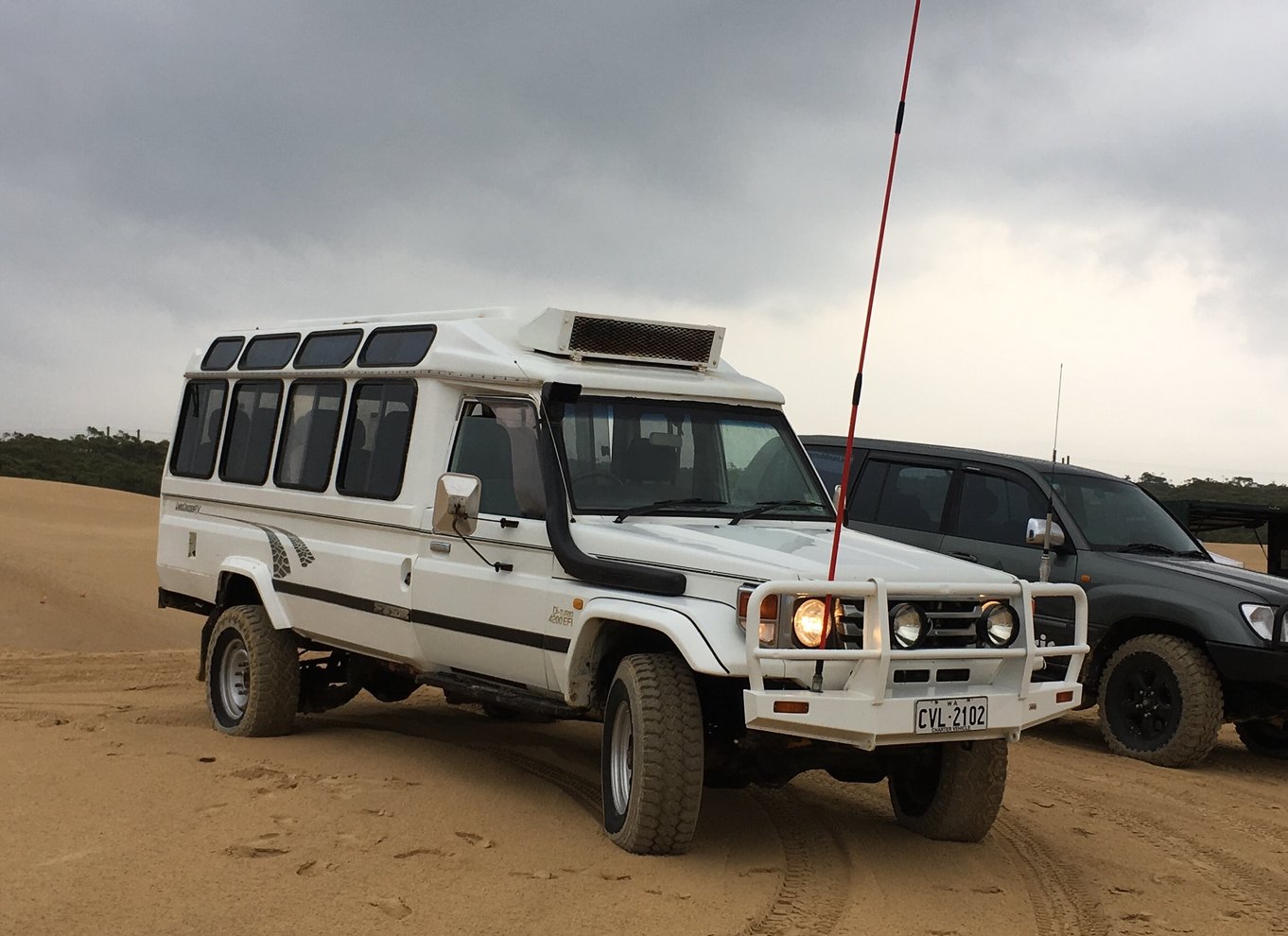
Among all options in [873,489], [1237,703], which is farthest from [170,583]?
[1237,703]

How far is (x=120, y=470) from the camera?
51.8 meters

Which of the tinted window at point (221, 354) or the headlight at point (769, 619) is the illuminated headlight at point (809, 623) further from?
the tinted window at point (221, 354)

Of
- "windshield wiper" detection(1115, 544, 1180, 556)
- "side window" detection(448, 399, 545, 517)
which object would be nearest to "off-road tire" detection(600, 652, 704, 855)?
"side window" detection(448, 399, 545, 517)

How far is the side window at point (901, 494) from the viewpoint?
11234 millimetres

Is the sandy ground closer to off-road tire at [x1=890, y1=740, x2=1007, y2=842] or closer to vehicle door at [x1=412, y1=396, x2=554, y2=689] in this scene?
off-road tire at [x1=890, y1=740, x2=1007, y2=842]

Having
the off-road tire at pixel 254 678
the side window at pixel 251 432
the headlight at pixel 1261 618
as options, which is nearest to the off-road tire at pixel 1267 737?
the headlight at pixel 1261 618

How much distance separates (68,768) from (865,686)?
4564 millimetres

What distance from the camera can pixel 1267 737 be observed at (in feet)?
35.2

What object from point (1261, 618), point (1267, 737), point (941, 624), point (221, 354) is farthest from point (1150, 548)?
point (221, 354)

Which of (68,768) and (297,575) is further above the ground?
(297,575)

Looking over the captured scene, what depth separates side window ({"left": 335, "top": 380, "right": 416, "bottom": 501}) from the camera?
8164 mm

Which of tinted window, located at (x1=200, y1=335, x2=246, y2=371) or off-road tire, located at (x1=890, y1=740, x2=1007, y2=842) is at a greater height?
tinted window, located at (x1=200, y1=335, x2=246, y2=371)

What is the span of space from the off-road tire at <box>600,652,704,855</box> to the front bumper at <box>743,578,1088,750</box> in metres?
0.36

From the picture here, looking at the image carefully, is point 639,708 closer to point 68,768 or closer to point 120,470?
point 68,768
